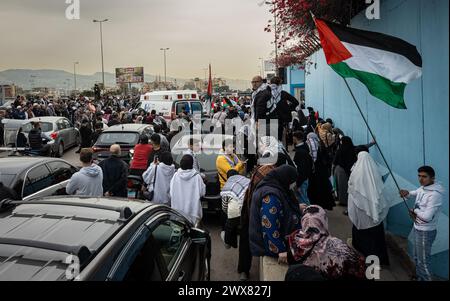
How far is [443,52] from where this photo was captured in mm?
4867

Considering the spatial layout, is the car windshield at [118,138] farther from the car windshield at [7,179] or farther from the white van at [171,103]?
the white van at [171,103]

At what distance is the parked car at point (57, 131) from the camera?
16875 mm

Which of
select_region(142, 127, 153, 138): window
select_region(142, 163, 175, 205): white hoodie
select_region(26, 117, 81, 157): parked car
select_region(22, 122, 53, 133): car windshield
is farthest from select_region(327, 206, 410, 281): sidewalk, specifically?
select_region(22, 122, 53, 133): car windshield

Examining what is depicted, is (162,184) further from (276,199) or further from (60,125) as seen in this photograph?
(60,125)

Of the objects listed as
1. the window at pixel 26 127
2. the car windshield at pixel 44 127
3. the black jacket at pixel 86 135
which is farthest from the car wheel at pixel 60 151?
the black jacket at pixel 86 135

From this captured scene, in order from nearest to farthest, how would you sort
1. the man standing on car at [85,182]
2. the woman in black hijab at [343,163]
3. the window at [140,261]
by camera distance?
the window at [140,261] → the man standing on car at [85,182] → the woman in black hijab at [343,163]

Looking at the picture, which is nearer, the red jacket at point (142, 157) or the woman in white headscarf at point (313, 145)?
the woman in white headscarf at point (313, 145)

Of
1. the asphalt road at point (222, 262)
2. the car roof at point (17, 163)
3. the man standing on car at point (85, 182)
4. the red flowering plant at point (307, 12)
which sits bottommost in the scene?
the asphalt road at point (222, 262)

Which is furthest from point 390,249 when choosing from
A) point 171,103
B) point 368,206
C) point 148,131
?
point 171,103

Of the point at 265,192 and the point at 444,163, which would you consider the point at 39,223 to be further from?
the point at 444,163

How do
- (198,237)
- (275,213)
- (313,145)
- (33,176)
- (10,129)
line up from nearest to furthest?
(275,213) → (198,237) → (33,176) → (313,145) → (10,129)

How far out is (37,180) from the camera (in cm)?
732

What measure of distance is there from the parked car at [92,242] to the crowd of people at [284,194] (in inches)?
40.2

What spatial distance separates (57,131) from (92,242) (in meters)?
15.8
